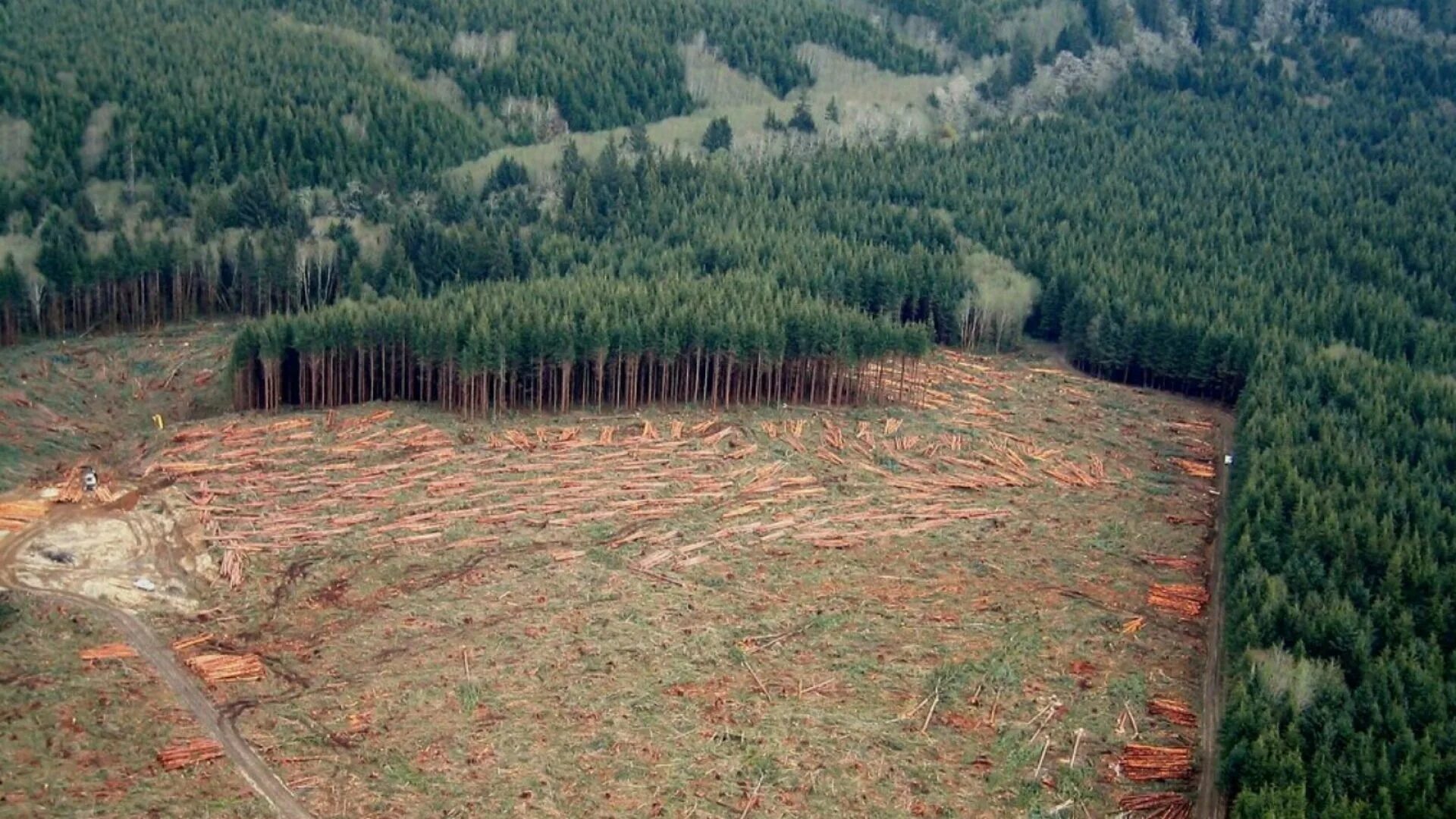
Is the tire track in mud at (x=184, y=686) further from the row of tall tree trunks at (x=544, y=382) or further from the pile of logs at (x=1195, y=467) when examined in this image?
the pile of logs at (x=1195, y=467)

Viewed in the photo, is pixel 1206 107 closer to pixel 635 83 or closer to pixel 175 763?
pixel 635 83

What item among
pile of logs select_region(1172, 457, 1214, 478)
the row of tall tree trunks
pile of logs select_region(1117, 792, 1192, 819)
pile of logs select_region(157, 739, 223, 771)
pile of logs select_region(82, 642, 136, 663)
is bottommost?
pile of logs select_region(157, 739, 223, 771)

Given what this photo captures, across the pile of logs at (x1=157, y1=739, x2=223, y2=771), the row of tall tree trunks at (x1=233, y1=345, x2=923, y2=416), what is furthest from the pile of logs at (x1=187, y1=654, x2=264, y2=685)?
the row of tall tree trunks at (x1=233, y1=345, x2=923, y2=416)

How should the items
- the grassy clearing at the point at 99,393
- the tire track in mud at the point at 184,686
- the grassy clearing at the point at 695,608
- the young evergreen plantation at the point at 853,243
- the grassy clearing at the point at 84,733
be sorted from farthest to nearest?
the grassy clearing at the point at 99,393 < the young evergreen plantation at the point at 853,243 < the grassy clearing at the point at 695,608 < the tire track in mud at the point at 184,686 < the grassy clearing at the point at 84,733

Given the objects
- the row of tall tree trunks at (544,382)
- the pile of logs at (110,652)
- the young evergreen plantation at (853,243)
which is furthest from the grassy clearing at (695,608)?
the young evergreen plantation at (853,243)

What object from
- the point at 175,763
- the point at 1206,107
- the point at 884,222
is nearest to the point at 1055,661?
the point at 175,763

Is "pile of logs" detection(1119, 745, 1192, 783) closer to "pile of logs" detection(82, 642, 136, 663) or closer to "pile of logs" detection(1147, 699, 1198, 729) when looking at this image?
"pile of logs" detection(1147, 699, 1198, 729)
